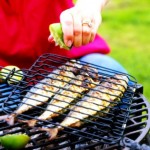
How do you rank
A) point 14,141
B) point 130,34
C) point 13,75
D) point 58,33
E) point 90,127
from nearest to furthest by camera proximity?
1. point 14,141
2. point 90,127
3. point 58,33
4. point 13,75
5. point 130,34

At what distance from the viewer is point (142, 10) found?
6.03 metres

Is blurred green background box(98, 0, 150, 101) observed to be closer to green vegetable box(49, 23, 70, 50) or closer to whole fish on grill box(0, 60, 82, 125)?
whole fish on grill box(0, 60, 82, 125)

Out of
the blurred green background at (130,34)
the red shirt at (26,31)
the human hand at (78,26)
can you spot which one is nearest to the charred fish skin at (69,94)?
the human hand at (78,26)

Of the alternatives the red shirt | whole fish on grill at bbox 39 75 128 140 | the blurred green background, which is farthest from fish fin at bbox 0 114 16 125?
the blurred green background

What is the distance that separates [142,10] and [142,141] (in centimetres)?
432

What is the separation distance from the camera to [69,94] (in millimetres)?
2010

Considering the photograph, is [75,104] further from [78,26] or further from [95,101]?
[78,26]

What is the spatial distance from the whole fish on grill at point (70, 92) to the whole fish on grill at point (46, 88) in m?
0.03

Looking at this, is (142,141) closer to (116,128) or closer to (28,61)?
(116,128)

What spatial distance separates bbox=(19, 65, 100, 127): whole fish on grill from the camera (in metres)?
1.89

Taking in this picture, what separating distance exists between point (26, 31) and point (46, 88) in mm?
642

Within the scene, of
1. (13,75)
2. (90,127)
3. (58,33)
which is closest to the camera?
(90,127)

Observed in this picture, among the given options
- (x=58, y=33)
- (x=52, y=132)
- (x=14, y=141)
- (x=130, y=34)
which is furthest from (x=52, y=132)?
(x=130, y=34)

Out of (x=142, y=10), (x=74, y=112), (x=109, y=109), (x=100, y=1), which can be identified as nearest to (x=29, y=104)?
(x=74, y=112)
